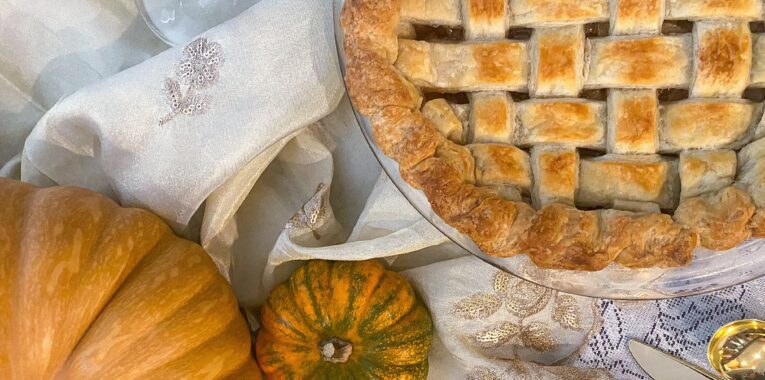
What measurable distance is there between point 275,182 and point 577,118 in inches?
21.4

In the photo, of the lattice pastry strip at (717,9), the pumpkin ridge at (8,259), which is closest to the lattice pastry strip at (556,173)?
the lattice pastry strip at (717,9)

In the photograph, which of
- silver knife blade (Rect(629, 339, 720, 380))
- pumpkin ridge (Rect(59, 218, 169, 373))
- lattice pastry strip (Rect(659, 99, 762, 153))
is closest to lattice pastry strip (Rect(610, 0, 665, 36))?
lattice pastry strip (Rect(659, 99, 762, 153))

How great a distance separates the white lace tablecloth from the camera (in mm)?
1123

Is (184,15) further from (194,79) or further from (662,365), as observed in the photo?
(662,365)

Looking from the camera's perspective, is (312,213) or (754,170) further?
(312,213)

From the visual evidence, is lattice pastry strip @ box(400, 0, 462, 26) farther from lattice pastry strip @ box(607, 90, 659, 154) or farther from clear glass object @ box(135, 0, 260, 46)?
clear glass object @ box(135, 0, 260, 46)

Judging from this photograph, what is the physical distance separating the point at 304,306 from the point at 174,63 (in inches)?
16.5

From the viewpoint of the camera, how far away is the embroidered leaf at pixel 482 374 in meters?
1.22

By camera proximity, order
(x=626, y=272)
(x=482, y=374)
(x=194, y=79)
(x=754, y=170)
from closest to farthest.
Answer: (x=754, y=170)
(x=626, y=272)
(x=194, y=79)
(x=482, y=374)

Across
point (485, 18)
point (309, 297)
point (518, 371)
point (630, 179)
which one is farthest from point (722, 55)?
point (309, 297)

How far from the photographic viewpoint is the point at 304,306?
1.18 meters

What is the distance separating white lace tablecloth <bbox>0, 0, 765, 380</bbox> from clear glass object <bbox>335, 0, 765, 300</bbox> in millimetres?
125

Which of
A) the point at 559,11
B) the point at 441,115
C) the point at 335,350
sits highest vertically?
the point at 559,11

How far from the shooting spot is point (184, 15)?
1.22 meters
